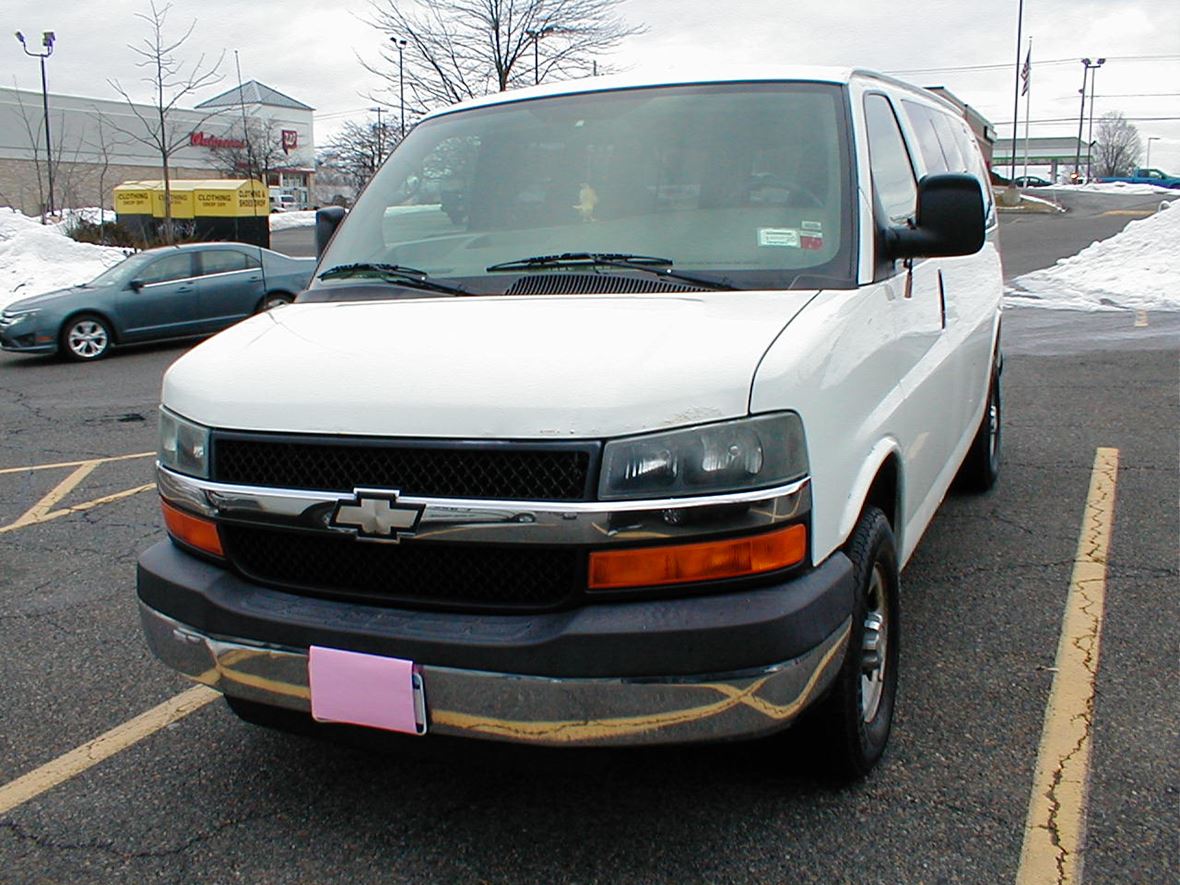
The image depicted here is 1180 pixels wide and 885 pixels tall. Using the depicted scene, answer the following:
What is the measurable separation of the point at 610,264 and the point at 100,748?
2.13 m

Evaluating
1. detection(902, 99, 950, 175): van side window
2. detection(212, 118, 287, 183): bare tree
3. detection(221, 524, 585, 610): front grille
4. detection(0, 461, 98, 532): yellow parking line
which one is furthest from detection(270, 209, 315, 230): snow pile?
detection(221, 524, 585, 610): front grille

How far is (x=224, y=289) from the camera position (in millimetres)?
14180

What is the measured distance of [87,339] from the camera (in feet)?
44.0

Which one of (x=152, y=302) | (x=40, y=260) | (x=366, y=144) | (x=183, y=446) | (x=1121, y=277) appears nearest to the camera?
(x=183, y=446)

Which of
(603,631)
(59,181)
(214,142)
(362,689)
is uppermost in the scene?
(214,142)

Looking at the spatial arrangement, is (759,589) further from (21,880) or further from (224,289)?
(224,289)

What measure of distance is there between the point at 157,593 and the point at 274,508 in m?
0.49

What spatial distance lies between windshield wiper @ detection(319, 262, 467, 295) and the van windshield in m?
0.04

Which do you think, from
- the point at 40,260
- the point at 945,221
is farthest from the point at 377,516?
the point at 40,260

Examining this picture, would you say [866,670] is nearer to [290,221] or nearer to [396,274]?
[396,274]

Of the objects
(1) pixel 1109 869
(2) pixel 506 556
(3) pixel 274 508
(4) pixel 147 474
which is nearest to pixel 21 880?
(3) pixel 274 508

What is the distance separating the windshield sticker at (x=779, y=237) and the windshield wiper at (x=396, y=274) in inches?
34.6

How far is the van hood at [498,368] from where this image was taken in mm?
2303

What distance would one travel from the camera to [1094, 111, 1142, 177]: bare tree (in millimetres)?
104412
